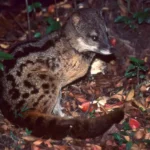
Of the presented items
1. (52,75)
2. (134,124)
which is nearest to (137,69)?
(134,124)

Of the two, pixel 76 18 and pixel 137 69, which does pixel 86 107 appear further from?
pixel 76 18

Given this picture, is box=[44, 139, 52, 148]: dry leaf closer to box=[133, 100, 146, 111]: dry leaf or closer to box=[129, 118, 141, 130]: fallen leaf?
box=[129, 118, 141, 130]: fallen leaf

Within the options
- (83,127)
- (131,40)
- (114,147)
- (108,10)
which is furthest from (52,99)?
(108,10)

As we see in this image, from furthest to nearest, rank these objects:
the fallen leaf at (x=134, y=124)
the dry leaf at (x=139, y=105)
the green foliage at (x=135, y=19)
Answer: the green foliage at (x=135, y=19), the dry leaf at (x=139, y=105), the fallen leaf at (x=134, y=124)

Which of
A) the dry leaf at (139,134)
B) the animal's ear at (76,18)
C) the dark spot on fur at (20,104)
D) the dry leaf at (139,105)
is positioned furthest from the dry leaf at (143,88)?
the dark spot on fur at (20,104)

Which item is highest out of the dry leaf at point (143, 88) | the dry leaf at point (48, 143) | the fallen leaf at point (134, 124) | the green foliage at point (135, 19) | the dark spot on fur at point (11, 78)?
the green foliage at point (135, 19)

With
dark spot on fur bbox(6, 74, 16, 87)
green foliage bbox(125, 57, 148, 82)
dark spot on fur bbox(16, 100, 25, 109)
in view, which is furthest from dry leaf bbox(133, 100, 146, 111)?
dark spot on fur bbox(6, 74, 16, 87)

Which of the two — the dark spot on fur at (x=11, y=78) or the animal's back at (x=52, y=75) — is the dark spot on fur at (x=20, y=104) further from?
the dark spot on fur at (x=11, y=78)

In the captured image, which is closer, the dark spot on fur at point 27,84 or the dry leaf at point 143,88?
the dark spot on fur at point 27,84

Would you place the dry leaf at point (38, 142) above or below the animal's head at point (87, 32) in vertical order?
below
